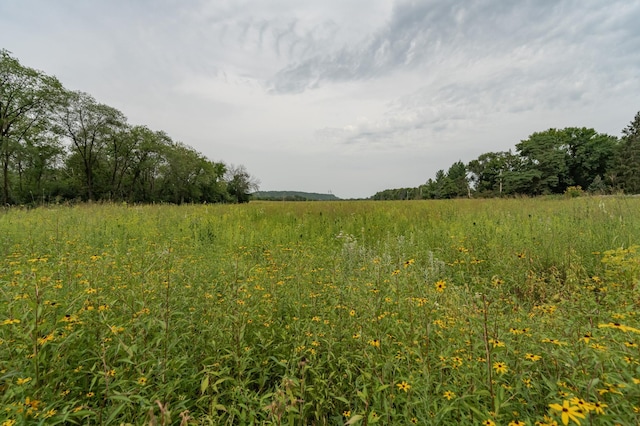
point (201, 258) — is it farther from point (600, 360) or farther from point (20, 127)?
point (20, 127)

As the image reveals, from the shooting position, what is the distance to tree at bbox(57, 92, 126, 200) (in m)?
28.5

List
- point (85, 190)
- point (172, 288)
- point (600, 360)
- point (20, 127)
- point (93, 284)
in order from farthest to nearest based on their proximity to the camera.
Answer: point (85, 190) < point (20, 127) < point (172, 288) < point (93, 284) < point (600, 360)

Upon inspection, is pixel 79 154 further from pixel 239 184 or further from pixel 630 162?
pixel 630 162

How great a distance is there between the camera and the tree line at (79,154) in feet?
74.5

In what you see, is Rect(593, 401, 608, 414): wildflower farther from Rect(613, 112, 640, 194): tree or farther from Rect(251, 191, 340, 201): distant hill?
Rect(613, 112, 640, 194): tree

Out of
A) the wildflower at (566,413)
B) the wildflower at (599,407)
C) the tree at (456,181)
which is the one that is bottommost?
the wildflower at (599,407)

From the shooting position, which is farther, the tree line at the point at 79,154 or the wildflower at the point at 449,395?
the tree line at the point at 79,154

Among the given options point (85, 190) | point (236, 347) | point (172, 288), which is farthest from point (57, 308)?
point (85, 190)

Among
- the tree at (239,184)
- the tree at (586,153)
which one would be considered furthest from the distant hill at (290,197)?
the tree at (586,153)

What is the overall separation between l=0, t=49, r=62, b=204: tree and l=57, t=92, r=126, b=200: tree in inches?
101

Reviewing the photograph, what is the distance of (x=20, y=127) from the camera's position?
78.2 feet

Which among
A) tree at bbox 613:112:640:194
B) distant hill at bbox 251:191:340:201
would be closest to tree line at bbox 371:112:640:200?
tree at bbox 613:112:640:194

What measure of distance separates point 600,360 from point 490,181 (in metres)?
76.2

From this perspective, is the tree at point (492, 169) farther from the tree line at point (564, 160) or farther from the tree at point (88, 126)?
the tree at point (88, 126)
